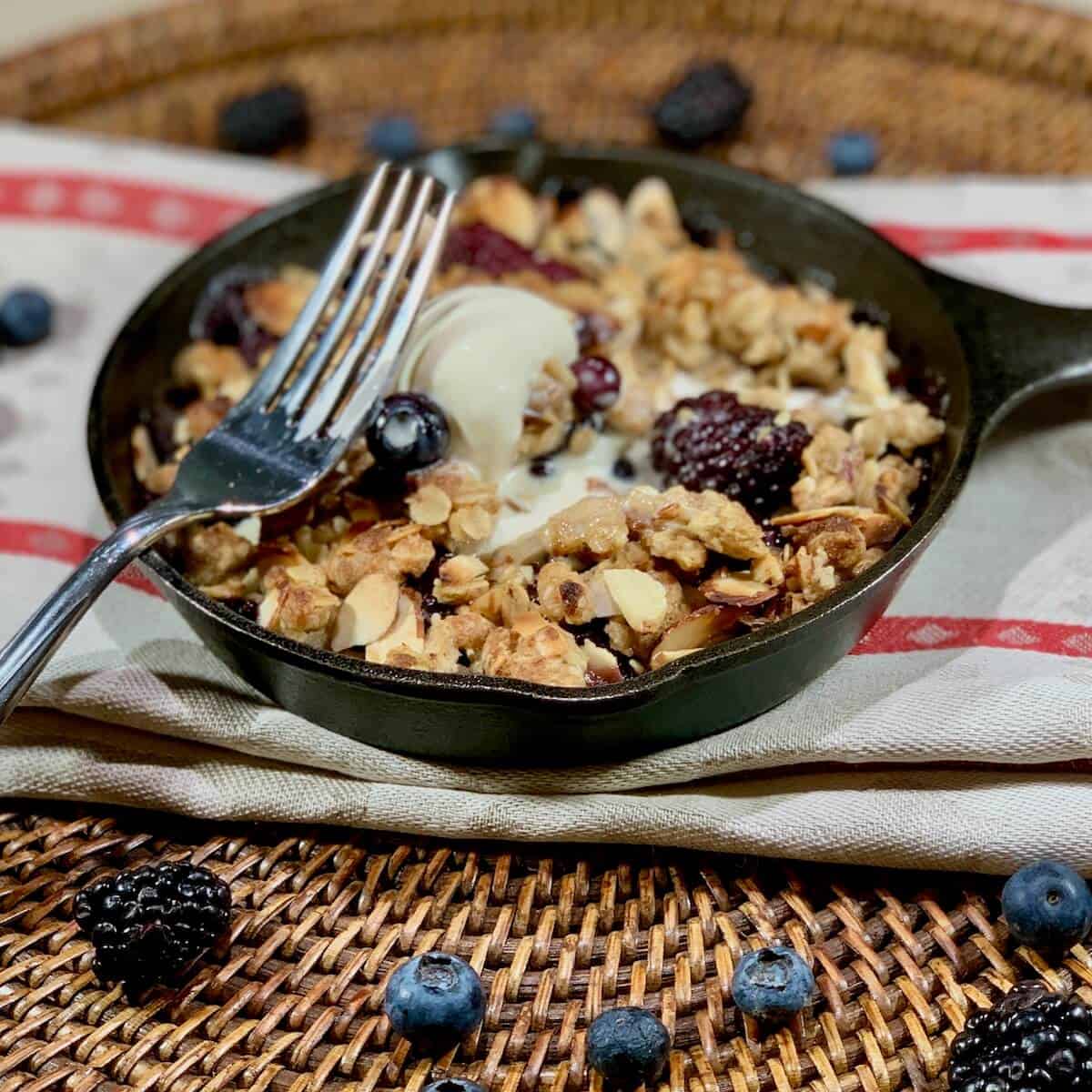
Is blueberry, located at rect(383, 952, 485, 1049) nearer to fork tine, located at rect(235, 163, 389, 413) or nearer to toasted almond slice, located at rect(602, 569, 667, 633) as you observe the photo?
toasted almond slice, located at rect(602, 569, 667, 633)

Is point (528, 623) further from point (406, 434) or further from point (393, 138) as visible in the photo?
point (393, 138)

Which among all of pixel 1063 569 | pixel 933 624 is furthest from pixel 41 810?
pixel 1063 569

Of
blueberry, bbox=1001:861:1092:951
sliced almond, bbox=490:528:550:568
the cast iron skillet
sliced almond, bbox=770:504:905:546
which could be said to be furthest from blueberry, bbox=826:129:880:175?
blueberry, bbox=1001:861:1092:951

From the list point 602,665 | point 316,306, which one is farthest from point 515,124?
point 602,665

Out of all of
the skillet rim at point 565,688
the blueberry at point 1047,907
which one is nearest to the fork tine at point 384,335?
the skillet rim at point 565,688

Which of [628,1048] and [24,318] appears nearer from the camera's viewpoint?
[628,1048]

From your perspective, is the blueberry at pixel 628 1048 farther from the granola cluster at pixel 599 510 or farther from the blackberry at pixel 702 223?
the blackberry at pixel 702 223

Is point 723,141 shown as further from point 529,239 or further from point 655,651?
point 655,651
